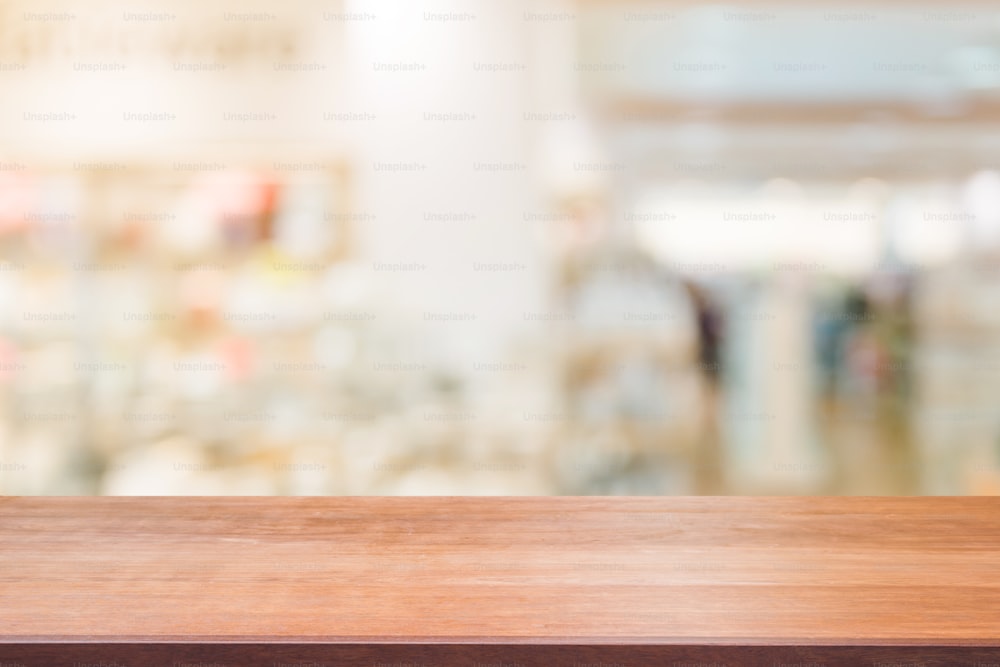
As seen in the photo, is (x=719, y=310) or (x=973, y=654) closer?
(x=973, y=654)

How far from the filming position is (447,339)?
2.73m

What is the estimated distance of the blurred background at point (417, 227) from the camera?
268 centimetres

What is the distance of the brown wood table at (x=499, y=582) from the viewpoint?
690 mm

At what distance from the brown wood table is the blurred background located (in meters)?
1.64

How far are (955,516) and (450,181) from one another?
192 centimetres

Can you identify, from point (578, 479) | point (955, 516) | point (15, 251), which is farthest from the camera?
Result: point (578, 479)

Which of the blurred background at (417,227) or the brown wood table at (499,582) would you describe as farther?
the blurred background at (417,227)

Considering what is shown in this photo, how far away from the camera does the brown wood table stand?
2.26 ft

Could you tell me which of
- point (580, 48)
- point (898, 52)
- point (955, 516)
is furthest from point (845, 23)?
point (955, 516)

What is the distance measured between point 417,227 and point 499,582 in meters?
2.00

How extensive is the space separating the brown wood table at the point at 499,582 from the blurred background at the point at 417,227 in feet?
5.37

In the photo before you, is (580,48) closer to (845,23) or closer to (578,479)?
(845,23)

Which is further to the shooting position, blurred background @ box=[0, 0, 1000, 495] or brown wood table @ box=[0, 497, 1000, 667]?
blurred background @ box=[0, 0, 1000, 495]

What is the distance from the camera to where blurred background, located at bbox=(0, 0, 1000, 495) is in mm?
2676
